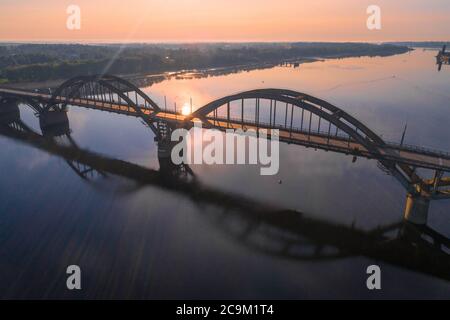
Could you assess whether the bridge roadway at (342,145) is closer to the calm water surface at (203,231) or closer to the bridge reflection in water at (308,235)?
the calm water surface at (203,231)

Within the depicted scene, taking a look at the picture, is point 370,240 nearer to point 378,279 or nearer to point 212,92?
point 378,279

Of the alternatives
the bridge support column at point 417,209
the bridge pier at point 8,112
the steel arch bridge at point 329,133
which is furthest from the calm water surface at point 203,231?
the bridge pier at point 8,112

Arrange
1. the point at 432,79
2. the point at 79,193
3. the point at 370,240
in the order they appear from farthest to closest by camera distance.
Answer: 1. the point at 432,79
2. the point at 79,193
3. the point at 370,240

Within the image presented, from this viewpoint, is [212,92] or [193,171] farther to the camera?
[212,92]

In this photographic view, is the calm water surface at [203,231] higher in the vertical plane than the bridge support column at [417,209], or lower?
lower

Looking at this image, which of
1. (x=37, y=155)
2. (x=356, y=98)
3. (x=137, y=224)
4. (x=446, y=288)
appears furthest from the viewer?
(x=356, y=98)

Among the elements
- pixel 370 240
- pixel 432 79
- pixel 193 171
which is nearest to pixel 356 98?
pixel 432 79

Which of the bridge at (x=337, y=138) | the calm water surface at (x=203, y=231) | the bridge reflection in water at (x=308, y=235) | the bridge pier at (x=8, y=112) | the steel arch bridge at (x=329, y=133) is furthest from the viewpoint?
the bridge pier at (x=8, y=112)

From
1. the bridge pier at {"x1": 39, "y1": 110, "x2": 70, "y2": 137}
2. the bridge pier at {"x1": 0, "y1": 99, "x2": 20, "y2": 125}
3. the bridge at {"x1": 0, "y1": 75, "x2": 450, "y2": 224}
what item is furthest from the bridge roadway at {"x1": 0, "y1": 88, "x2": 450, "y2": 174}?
the bridge pier at {"x1": 0, "y1": 99, "x2": 20, "y2": 125}
